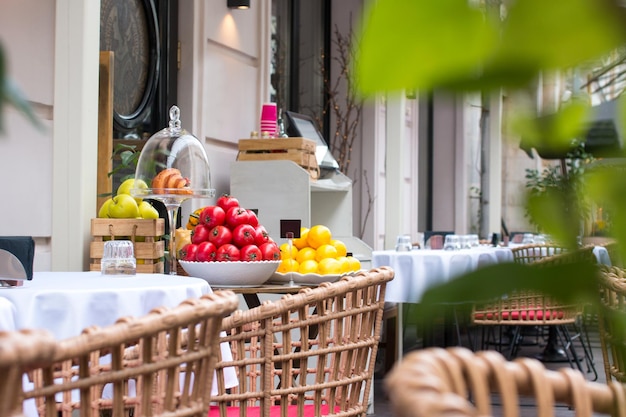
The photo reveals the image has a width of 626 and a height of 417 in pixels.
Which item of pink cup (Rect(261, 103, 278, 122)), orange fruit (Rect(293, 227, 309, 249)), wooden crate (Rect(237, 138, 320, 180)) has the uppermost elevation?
pink cup (Rect(261, 103, 278, 122))

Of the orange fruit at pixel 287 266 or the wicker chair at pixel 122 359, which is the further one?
the orange fruit at pixel 287 266

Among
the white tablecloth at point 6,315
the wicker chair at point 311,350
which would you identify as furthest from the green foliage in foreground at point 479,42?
the white tablecloth at point 6,315

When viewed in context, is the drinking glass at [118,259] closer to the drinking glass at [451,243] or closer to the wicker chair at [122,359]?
the wicker chair at [122,359]

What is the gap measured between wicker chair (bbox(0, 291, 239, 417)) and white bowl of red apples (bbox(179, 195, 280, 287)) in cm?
181

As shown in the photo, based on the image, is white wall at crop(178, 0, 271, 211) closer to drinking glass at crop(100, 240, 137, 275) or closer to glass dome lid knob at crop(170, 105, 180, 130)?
glass dome lid knob at crop(170, 105, 180, 130)

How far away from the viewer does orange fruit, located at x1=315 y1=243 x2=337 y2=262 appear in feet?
12.8

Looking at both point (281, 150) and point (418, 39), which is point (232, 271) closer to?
point (281, 150)

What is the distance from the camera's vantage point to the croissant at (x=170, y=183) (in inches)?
137

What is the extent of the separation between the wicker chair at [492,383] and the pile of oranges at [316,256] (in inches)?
122

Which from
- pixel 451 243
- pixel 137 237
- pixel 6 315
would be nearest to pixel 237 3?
pixel 451 243

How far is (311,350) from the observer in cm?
218

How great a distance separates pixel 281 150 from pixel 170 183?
1.76m

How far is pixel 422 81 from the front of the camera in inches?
7.7

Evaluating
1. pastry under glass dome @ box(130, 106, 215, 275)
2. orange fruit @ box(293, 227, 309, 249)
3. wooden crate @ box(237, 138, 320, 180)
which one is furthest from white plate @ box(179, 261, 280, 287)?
wooden crate @ box(237, 138, 320, 180)
